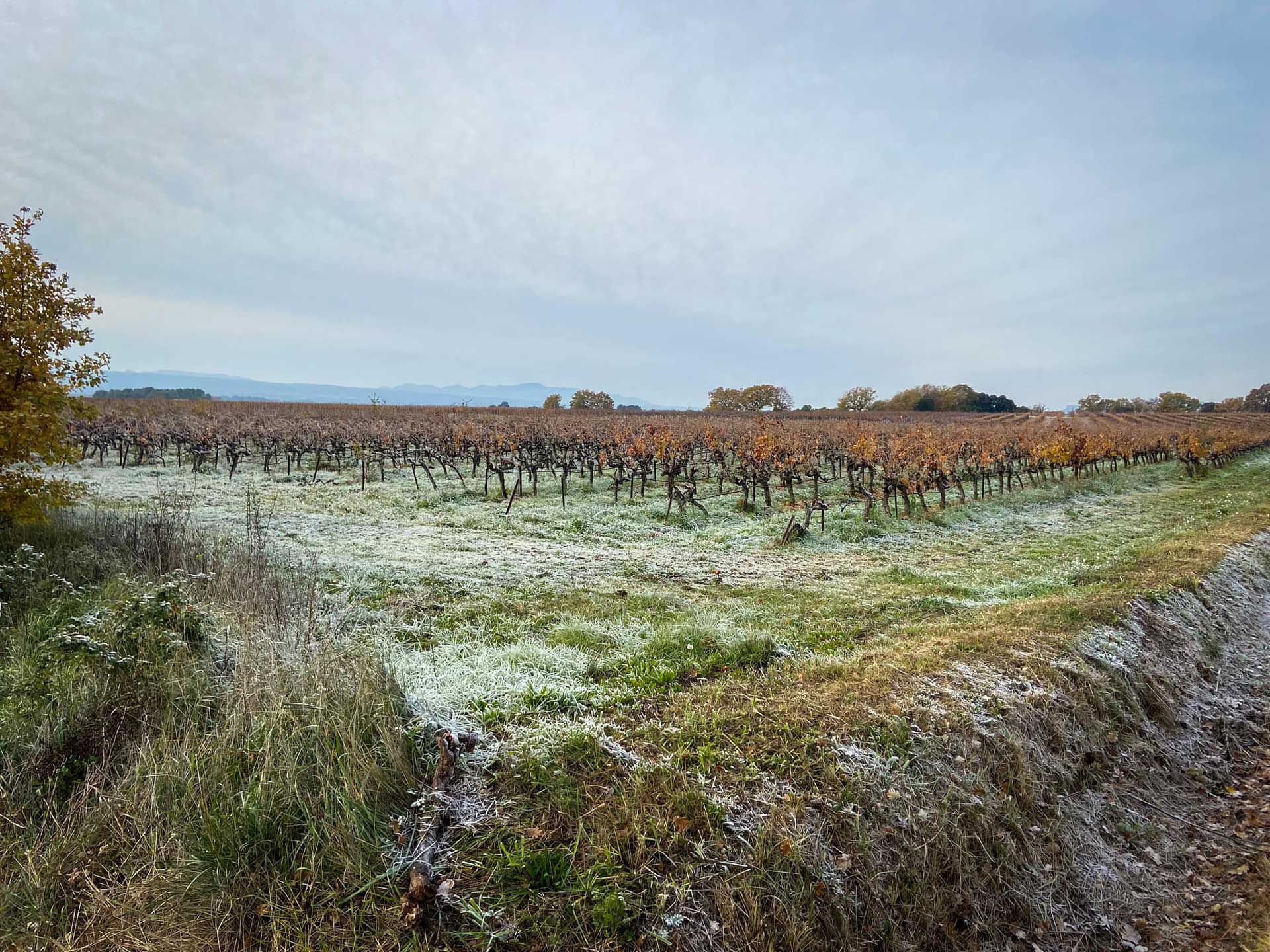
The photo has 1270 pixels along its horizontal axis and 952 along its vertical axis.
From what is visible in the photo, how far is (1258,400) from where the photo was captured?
79.6 m

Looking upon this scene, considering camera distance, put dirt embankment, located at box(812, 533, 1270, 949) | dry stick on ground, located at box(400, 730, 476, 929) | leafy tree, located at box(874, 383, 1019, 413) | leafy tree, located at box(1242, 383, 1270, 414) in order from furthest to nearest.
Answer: leafy tree, located at box(874, 383, 1019, 413)
leafy tree, located at box(1242, 383, 1270, 414)
dirt embankment, located at box(812, 533, 1270, 949)
dry stick on ground, located at box(400, 730, 476, 929)

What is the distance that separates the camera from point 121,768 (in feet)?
13.2

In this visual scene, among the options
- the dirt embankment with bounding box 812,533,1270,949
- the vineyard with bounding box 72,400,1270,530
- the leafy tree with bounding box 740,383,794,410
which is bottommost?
the dirt embankment with bounding box 812,533,1270,949

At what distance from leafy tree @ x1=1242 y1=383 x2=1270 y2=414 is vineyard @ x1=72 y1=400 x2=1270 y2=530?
58.1 m

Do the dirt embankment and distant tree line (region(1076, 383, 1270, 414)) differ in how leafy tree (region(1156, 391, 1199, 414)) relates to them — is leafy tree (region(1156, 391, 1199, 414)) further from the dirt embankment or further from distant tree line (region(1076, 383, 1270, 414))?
the dirt embankment

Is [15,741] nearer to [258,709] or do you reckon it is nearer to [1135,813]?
[258,709]

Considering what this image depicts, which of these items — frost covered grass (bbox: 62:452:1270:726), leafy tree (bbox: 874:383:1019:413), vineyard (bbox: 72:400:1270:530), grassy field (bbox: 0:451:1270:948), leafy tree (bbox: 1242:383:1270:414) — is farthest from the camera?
leafy tree (bbox: 874:383:1019:413)

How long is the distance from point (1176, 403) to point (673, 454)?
103m

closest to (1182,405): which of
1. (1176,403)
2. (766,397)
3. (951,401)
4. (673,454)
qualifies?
(1176,403)

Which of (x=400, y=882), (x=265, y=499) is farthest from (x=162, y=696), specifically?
(x=265, y=499)

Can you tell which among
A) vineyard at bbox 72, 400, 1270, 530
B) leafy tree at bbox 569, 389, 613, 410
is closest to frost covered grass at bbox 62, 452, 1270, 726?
vineyard at bbox 72, 400, 1270, 530

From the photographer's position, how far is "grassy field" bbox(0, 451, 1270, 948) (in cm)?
306

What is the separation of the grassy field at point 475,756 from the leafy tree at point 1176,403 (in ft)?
322

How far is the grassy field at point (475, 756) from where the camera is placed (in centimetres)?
306
